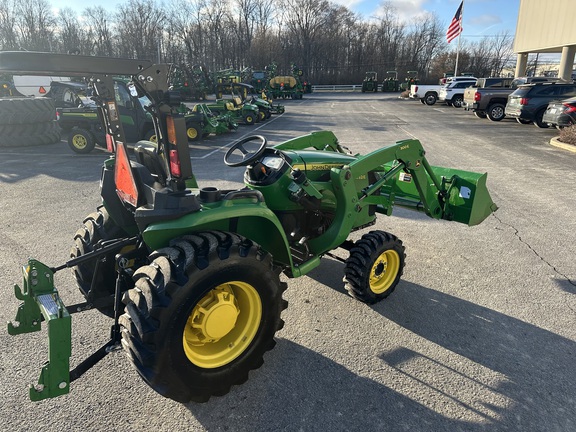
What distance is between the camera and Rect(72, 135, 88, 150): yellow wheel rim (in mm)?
11260

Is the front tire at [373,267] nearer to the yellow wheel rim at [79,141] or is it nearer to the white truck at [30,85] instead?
the yellow wheel rim at [79,141]

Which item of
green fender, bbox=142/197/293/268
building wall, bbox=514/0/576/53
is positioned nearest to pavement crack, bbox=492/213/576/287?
green fender, bbox=142/197/293/268

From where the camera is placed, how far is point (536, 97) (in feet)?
52.5

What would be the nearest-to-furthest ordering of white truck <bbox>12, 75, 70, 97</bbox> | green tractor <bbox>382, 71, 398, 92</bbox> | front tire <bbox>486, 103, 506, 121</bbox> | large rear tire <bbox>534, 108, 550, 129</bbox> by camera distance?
1. large rear tire <bbox>534, 108, 550, 129</bbox>
2. front tire <bbox>486, 103, 506, 121</bbox>
3. white truck <bbox>12, 75, 70, 97</bbox>
4. green tractor <bbox>382, 71, 398, 92</bbox>

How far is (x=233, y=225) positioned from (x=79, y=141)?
1026 centimetres

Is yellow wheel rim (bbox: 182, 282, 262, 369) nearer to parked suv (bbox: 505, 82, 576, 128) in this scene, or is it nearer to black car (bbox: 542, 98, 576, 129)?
black car (bbox: 542, 98, 576, 129)

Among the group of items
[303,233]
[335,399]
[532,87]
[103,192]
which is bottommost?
[335,399]

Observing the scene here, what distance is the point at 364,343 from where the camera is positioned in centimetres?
326

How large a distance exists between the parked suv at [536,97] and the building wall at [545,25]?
29.3 ft

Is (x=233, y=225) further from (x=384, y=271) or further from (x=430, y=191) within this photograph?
(x=430, y=191)

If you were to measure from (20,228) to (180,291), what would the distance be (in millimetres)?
4592

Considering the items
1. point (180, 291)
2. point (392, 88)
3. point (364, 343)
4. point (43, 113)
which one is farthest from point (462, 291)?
point (392, 88)

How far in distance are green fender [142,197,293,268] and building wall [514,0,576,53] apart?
26222mm

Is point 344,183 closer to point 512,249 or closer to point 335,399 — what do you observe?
point 335,399
